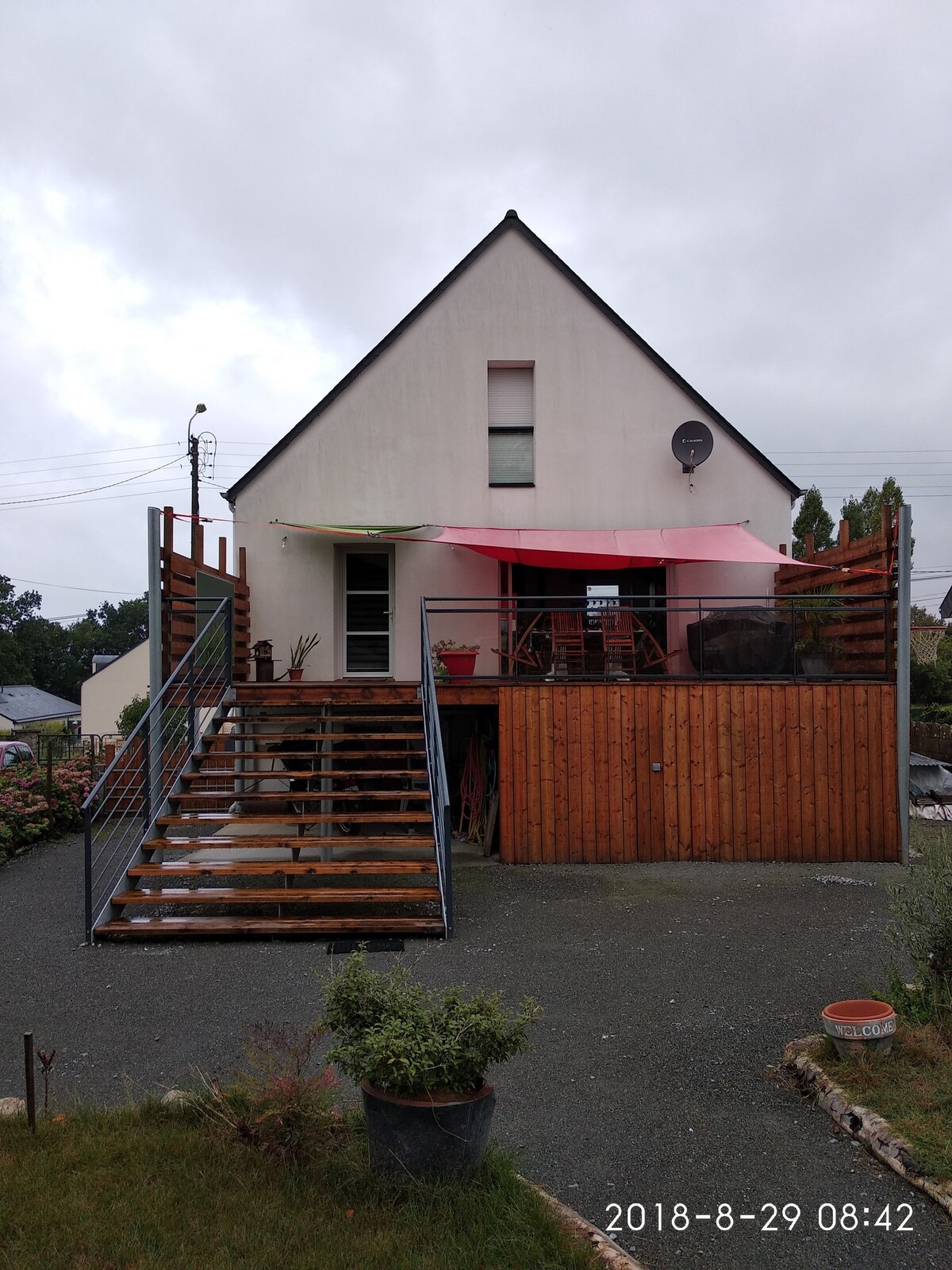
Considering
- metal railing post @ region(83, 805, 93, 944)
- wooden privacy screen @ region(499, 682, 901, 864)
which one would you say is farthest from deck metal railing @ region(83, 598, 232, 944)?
wooden privacy screen @ region(499, 682, 901, 864)

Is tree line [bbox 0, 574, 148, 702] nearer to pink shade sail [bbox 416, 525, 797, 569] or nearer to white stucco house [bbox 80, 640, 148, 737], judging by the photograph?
white stucco house [bbox 80, 640, 148, 737]

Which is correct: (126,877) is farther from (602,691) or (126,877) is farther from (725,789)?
(725,789)

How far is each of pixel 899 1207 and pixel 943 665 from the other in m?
28.9

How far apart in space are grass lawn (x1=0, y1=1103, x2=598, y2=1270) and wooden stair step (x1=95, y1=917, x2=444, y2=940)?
3160 mm

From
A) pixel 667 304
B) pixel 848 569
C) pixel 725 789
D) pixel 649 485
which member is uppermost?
pixel 667 304

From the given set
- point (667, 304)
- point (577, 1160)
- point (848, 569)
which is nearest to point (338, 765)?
point (848, 569)

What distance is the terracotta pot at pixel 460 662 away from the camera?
9625mm

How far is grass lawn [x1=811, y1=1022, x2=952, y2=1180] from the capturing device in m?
3.31

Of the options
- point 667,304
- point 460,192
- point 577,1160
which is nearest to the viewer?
point 577,1160

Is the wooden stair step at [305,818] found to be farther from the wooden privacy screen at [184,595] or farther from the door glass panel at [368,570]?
A: the door glass panel at [368,570]

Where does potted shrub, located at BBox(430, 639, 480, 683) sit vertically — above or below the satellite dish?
below

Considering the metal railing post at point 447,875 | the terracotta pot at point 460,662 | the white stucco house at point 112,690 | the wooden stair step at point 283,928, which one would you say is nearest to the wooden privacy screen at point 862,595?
the terracotta pot at point 460,662

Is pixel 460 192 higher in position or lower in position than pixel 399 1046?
higher

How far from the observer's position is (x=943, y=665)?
2866 centimetres
